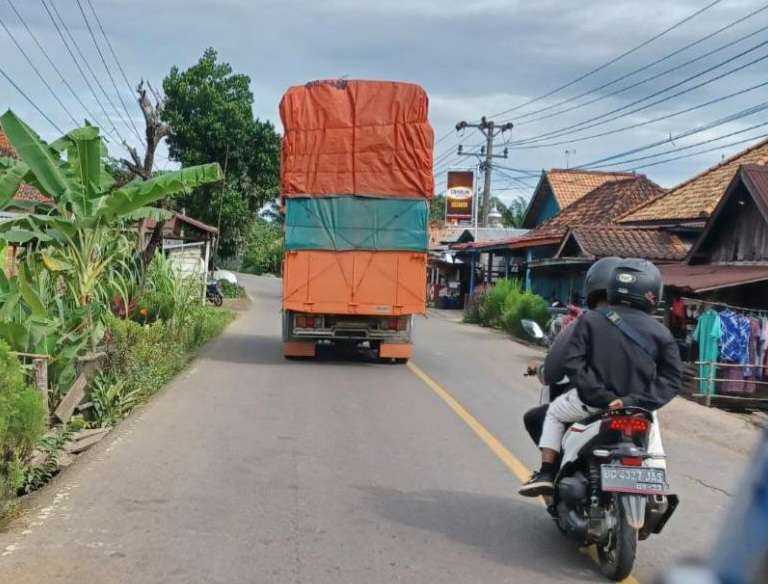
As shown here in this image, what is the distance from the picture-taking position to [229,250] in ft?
127

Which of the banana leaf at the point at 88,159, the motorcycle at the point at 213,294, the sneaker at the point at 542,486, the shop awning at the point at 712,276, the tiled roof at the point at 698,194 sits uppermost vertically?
the tiled roof at the point at 698,194

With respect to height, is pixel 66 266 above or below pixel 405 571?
above

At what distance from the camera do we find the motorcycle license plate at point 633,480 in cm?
494

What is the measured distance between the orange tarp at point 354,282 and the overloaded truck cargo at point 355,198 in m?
0.02

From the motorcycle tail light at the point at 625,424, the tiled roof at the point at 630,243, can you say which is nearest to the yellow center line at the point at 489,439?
the motorcycle tail light at the point at 625,424

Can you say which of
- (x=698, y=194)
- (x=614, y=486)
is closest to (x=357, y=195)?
(x=698, y=194)

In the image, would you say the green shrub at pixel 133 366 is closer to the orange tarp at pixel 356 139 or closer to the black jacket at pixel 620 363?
the orange tarp at pixel 356 139

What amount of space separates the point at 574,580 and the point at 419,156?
1068 cm

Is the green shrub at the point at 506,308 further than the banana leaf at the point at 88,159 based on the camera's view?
Yes

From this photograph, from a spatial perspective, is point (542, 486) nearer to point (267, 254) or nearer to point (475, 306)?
point (475, 306)

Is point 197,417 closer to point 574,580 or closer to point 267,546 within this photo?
point 267,546

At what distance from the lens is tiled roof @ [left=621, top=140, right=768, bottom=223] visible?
20.5m

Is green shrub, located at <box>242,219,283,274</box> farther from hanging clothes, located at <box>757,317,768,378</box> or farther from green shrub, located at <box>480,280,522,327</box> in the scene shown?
hanging clothes, located at <box>757,317,768,378</box>

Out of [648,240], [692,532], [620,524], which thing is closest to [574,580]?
[620,524]
